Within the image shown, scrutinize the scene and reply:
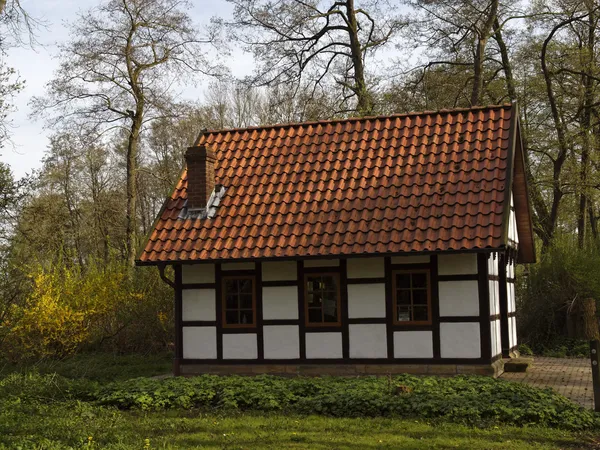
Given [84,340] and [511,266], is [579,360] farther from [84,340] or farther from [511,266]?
[84,340]

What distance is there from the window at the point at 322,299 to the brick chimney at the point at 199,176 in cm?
279

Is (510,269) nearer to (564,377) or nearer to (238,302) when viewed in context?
(564,377)

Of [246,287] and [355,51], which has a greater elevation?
[355,51]

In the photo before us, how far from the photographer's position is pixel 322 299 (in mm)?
14562

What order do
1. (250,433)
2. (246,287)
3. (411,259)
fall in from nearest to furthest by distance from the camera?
(250,433) < (411,259) < (246,287)

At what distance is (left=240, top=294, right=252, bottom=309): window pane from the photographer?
14995 millimetres

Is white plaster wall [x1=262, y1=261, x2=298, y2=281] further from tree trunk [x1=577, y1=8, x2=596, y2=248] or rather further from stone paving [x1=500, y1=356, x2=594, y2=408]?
tree trunk [x1=577, y1=8, x2=596, y2=248]

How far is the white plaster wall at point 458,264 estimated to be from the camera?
13727 mm

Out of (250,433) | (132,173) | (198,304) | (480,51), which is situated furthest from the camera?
(132,173)

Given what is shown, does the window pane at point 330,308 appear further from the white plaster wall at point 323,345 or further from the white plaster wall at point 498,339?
the white plaster wall at point 498,339

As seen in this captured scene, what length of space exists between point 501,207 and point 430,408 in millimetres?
4679

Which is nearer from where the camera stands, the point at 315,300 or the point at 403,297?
the point at 403,297

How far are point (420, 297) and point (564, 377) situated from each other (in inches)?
122

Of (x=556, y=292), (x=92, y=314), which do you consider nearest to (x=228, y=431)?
(x=92, y=314)
